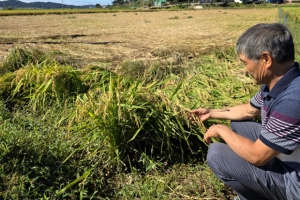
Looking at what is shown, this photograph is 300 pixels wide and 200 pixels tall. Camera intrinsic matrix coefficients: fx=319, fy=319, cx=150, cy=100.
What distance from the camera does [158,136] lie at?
2445 millimetres

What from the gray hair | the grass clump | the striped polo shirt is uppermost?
the gray hair

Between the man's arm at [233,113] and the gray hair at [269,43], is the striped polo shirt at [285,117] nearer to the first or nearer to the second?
the gray hair at [269,43]

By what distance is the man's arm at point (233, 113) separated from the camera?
2154 millimetres

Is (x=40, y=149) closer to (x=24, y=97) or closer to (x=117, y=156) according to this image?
(x=117, y=156)

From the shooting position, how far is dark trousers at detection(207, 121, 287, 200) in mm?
1697

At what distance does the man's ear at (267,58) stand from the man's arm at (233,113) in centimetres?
63

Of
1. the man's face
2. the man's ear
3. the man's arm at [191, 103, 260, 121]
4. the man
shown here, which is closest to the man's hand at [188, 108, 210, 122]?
the man's arm at [191, 103, 260, 121]

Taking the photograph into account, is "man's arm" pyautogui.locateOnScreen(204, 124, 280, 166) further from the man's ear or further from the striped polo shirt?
the man's ear

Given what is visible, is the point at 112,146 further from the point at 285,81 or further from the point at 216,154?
the point at 285,81

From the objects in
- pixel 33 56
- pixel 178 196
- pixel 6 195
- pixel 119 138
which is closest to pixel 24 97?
pixel 33 56

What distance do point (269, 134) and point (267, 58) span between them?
1.18ft

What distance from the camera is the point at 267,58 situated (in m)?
1.51

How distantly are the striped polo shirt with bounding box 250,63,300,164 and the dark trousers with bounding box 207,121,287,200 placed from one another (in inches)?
5.7

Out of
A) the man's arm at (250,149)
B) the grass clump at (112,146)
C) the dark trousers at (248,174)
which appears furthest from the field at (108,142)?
the man's arm at (250,149)
